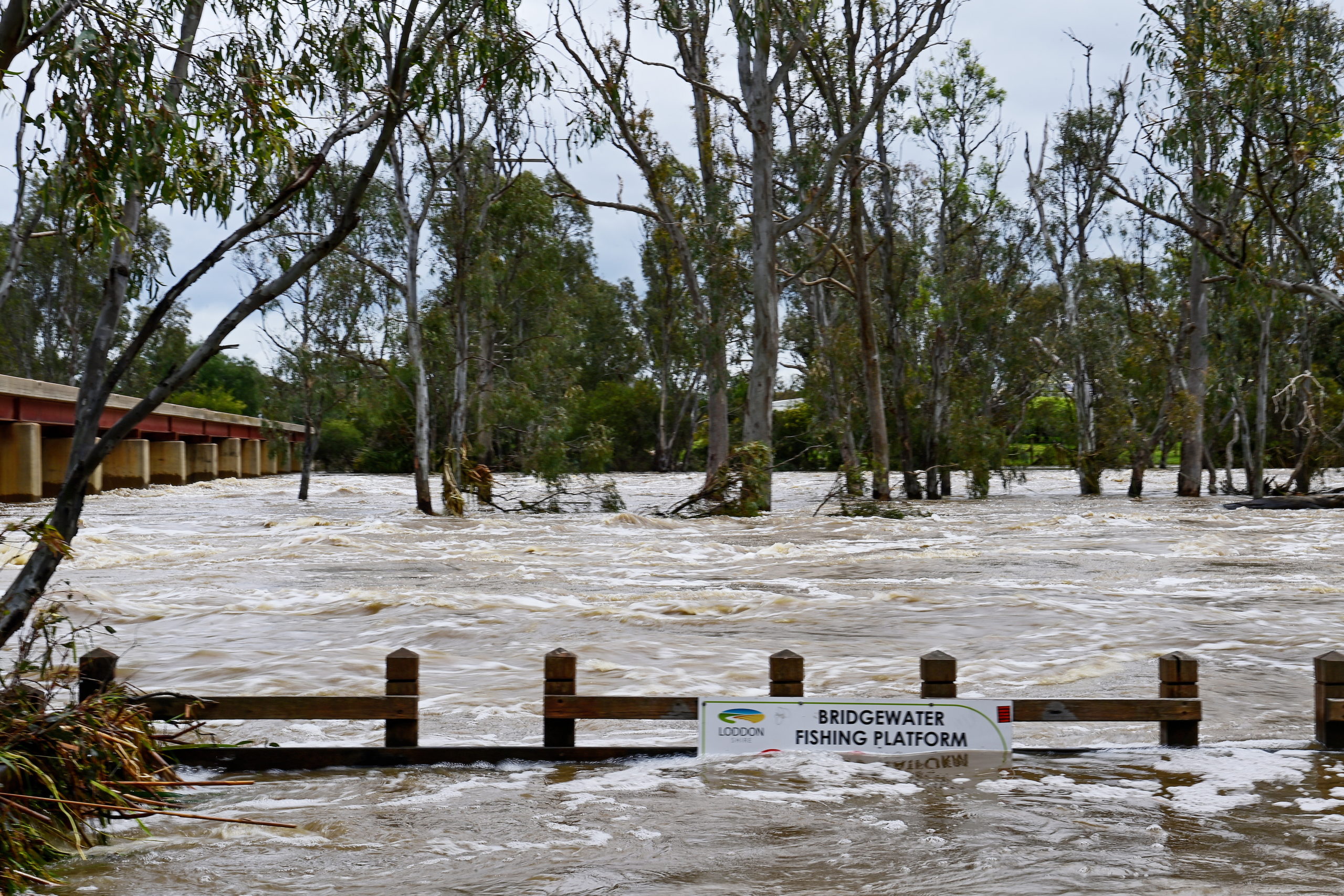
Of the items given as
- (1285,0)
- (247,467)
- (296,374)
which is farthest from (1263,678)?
(247,467)

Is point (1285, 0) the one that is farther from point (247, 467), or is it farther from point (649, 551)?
point (247, 467)

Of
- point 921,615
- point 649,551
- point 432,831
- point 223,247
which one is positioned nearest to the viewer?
point 432,831

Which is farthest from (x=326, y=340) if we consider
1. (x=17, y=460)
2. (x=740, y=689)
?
(x=740, y=689)

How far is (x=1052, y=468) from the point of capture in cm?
5441

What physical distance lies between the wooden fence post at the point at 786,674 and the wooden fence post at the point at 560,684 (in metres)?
0.82

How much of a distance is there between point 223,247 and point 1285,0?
24.9m

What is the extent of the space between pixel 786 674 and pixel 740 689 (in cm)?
223

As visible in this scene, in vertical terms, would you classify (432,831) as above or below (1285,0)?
below

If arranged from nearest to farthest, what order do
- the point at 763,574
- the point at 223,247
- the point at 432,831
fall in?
the point at 432,831
the point at 223,247
the point at 763,574

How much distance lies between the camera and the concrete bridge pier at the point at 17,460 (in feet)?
90.3

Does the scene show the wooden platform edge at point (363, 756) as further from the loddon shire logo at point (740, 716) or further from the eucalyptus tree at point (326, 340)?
the eucalyptus tree at point (326, 340)

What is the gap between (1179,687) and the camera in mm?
5395

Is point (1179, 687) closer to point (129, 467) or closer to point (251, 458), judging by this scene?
point (129, 467)

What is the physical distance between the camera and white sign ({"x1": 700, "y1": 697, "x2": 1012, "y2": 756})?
5246mm
